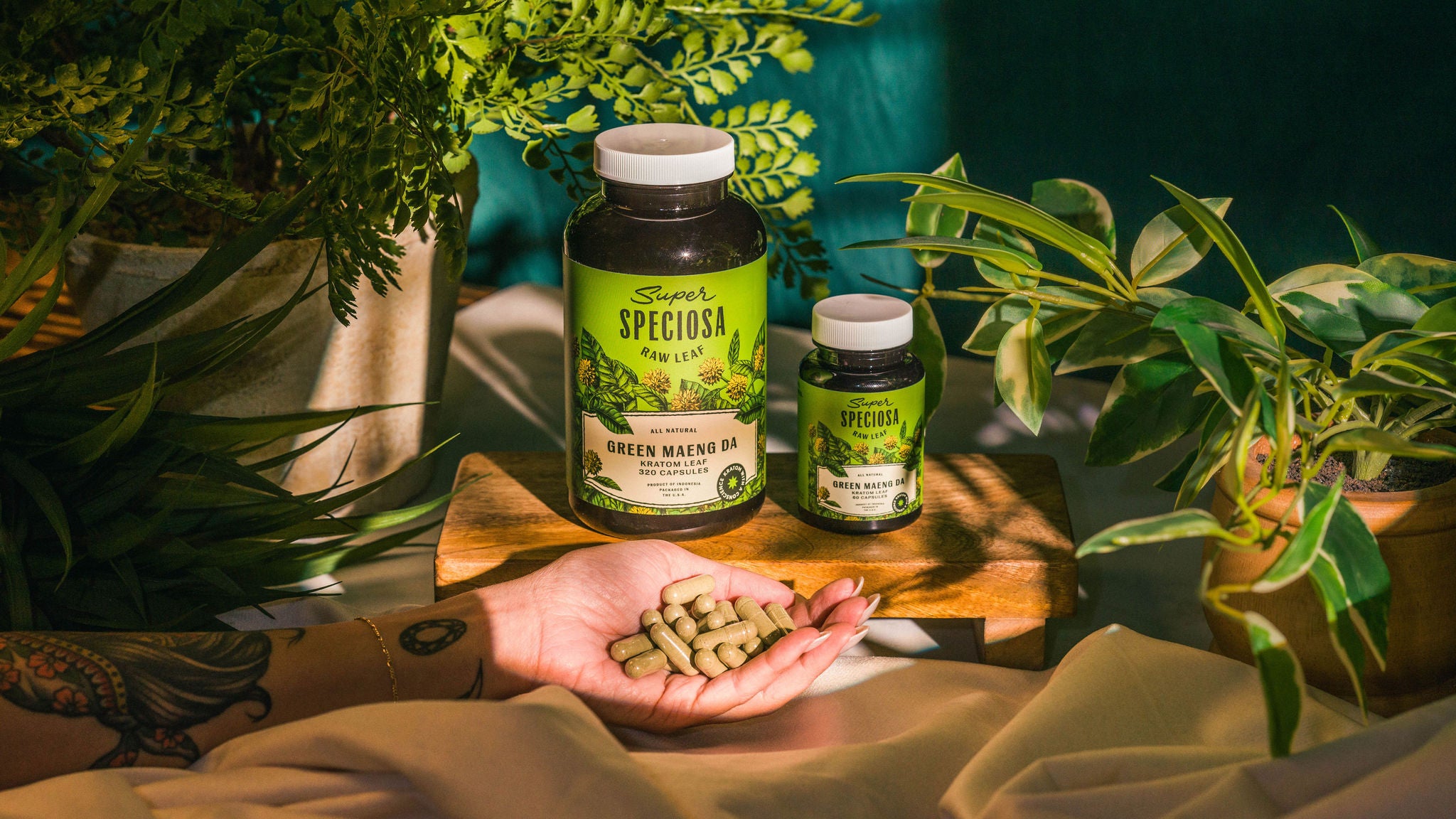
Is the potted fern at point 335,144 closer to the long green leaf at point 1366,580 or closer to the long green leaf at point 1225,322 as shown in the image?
the long green leaf at point 1225,322

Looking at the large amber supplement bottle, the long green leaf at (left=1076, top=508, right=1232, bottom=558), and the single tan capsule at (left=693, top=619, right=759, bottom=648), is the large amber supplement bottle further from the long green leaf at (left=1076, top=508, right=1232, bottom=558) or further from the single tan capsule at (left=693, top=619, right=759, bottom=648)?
the long green leaf at (left=1076, top=508, right=1232, bottom=558)

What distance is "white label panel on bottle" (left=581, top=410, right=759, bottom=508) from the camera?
2.52 ft

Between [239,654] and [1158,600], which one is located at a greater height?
[239,654]

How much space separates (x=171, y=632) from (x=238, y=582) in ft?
Answer: 0.34

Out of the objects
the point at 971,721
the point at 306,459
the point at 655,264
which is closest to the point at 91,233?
the point at 306,459

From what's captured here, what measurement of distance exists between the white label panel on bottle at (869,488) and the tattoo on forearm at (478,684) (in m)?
0.25

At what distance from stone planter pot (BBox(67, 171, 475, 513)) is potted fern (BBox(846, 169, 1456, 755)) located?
406 mm

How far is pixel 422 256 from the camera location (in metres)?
0.93

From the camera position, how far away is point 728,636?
75 centimetres

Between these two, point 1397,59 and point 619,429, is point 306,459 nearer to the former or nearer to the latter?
point 619,429

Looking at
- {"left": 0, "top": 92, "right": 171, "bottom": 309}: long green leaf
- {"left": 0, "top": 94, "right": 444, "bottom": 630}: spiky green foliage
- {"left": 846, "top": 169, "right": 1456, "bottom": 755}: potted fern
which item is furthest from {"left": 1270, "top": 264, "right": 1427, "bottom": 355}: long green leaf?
{"left": 0, "top": 92, "right": 171, "bottom": 309}: long green leaf

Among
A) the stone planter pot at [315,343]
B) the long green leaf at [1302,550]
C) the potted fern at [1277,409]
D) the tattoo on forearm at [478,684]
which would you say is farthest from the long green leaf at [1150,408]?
the stone planter pot at [315,343]

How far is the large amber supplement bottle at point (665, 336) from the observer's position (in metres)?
0.73

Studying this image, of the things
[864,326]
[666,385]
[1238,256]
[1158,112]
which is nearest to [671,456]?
[666,385]
